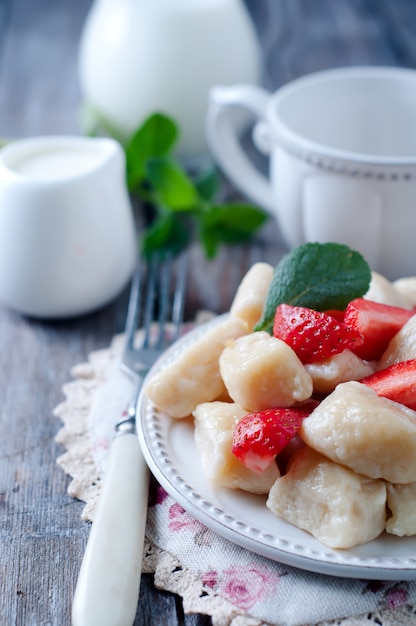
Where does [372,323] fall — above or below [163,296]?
above

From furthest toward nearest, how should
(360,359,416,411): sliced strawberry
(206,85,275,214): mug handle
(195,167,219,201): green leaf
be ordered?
1. (195,167,219,201): green leaf
2. (206,85,275,214): mug handle
3. (360,359,416,411): sliced strawberry

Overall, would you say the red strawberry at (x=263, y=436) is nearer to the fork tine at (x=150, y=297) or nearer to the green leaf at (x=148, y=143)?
the fork tine at (x=150, y=297)

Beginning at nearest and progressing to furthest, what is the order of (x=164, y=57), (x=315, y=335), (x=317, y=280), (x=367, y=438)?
1. (x=367, y=438)
2. (x=315, y=335)
3. (x=317, y=280)
4. (x=164, y=57)

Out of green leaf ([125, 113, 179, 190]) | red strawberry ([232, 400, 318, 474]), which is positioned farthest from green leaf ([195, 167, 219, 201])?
red strawberry ([232, 400, 318, 474])

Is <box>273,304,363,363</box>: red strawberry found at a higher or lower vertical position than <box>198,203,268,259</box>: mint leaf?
higher

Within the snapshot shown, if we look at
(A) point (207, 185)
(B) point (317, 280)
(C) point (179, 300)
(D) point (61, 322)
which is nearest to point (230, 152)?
(A) point (207, 185)

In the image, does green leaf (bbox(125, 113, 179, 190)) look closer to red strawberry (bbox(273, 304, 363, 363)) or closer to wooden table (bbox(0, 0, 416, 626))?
wooden table (bbox(0, 0, 416, 626))

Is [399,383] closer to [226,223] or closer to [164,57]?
[226,223]
